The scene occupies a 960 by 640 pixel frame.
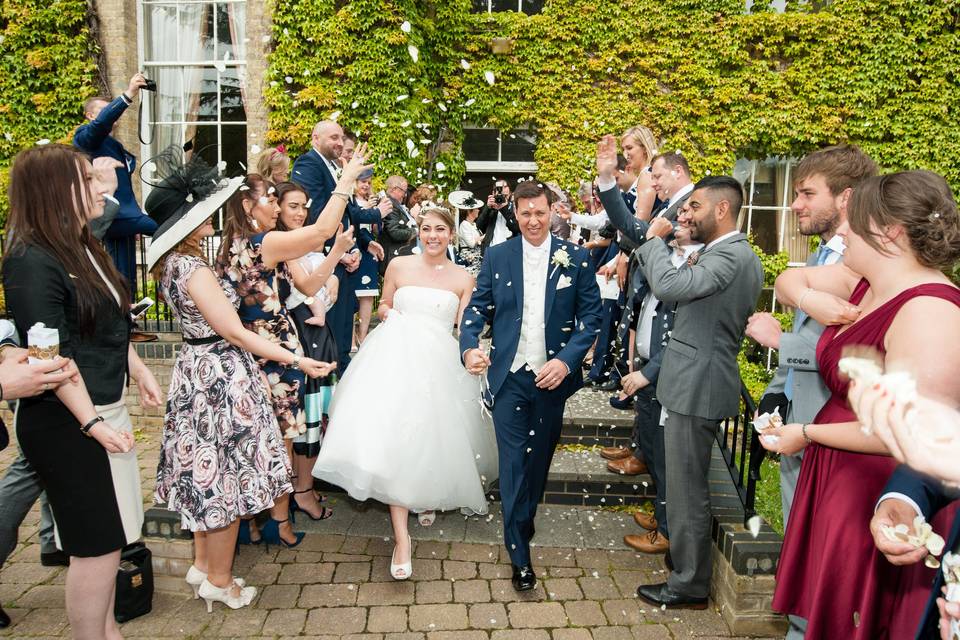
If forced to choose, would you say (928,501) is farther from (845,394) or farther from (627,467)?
(627,467)

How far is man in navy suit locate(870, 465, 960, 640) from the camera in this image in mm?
1771

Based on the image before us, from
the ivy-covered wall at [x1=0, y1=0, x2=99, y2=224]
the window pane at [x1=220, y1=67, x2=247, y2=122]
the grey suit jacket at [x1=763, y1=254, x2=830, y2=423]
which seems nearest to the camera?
the grey suit jacket at [x1=763, y1=254, x2=830, y2=423]

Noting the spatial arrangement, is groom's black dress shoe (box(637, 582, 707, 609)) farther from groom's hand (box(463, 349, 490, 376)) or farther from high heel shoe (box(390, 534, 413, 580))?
groom's hand (box(463, 349, 490, 376))

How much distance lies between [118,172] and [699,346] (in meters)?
5.07

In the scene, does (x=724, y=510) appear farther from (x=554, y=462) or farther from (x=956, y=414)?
(x=956, y=414)

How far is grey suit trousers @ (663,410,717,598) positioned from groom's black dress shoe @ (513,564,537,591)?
Result: 2.69 feet

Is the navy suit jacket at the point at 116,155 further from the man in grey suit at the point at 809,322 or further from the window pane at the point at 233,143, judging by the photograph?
the window pane at the point at 233,143

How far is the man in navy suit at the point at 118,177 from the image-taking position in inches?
199

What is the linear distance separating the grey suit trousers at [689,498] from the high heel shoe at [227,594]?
242 centimetres

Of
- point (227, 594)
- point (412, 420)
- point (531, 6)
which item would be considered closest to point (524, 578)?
point (412, 420)

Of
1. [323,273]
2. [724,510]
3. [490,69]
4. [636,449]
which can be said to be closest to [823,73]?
[490,69]

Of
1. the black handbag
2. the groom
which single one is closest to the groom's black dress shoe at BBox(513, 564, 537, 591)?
the groom

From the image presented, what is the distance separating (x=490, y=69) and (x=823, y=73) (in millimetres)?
5724

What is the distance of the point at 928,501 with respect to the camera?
6.08 feet
